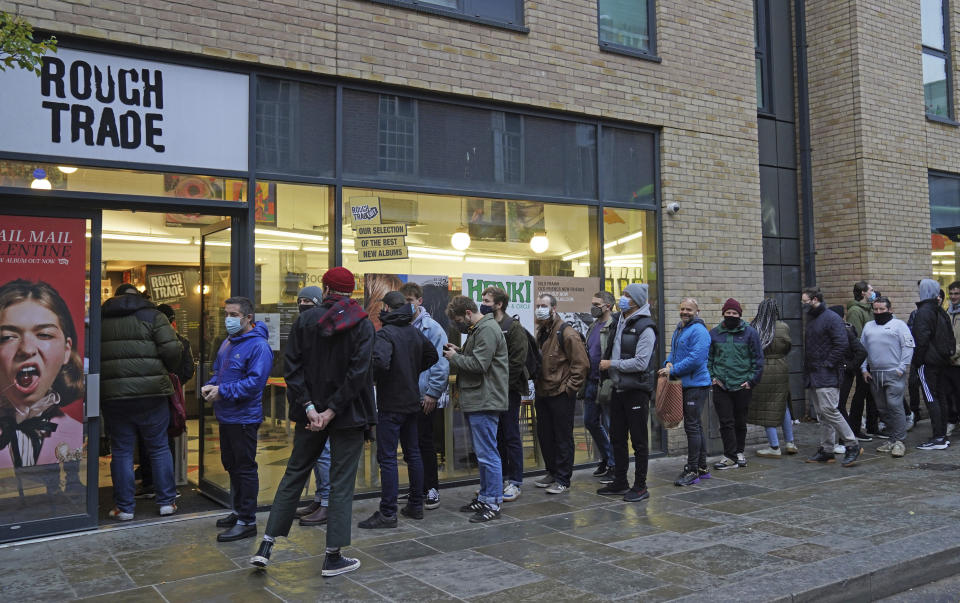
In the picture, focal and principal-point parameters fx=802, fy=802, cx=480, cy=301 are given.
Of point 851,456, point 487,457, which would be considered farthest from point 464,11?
point 851,456

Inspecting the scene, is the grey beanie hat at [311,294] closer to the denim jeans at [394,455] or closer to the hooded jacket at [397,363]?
the hooded jacket at [397,363]

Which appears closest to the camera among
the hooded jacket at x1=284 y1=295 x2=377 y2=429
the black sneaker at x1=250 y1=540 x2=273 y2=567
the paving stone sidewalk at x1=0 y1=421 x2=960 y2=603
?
the paving stone sidewalk at x1=0 y1=421 x2=960 y2=603

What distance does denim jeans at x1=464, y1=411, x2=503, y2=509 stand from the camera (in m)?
6.81

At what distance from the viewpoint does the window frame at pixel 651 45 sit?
367 inches

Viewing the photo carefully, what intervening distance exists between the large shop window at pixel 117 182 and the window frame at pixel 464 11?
2390 mm

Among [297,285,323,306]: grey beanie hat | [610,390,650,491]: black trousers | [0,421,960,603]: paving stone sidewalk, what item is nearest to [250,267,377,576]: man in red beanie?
[0,421,960,603]: paving stone sidewalk

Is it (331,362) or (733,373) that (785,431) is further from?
(331,362)

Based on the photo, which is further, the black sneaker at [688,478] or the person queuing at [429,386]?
the black sneaker at [688,478]

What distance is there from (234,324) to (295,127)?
2128 millimetres

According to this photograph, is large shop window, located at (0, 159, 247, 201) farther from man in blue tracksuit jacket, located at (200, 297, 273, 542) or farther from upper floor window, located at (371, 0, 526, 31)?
upper floor window, located at (371, 0, 526, 31)

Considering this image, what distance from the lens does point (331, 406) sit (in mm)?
5238

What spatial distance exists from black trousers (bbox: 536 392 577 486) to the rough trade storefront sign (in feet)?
11.8

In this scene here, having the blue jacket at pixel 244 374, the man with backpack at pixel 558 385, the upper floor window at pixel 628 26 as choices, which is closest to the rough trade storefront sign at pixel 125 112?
the blue jacket at pixel 244 374

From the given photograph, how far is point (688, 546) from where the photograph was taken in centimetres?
587
